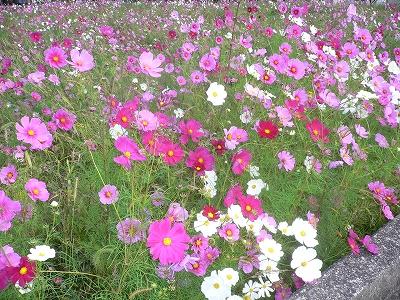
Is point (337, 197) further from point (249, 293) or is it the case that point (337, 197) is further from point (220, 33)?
point (220, 33)

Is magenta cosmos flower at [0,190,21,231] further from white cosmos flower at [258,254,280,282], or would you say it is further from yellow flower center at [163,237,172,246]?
white cosmos flower at [258,254,280,282]

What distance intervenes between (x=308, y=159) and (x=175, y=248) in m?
1.05

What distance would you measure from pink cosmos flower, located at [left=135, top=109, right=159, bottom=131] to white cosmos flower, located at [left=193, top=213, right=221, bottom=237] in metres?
0.36

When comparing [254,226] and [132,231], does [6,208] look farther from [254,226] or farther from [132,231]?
[254,226]

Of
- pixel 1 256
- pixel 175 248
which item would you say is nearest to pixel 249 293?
pixel 175 248

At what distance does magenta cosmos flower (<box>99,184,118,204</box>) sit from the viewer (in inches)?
61.2

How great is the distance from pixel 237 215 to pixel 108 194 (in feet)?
1.41

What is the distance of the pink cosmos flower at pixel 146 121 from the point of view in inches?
63.7

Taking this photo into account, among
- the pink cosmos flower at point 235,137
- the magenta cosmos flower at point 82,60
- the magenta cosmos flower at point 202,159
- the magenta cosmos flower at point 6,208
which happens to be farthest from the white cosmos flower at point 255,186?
the magenta cosmos flower at point 6,208

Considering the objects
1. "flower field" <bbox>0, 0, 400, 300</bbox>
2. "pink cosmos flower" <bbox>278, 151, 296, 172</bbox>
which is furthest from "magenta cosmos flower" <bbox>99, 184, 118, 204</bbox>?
"pink cosmos flower" <bbox>278, 151, 296, 172</bbox>

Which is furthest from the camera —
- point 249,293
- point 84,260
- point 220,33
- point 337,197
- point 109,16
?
point 109,16

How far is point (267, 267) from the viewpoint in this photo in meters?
1.43

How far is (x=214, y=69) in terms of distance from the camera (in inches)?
101

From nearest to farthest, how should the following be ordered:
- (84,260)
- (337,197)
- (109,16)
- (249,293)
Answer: (249,293) → (84,260) → (337,197) → (109,16)
